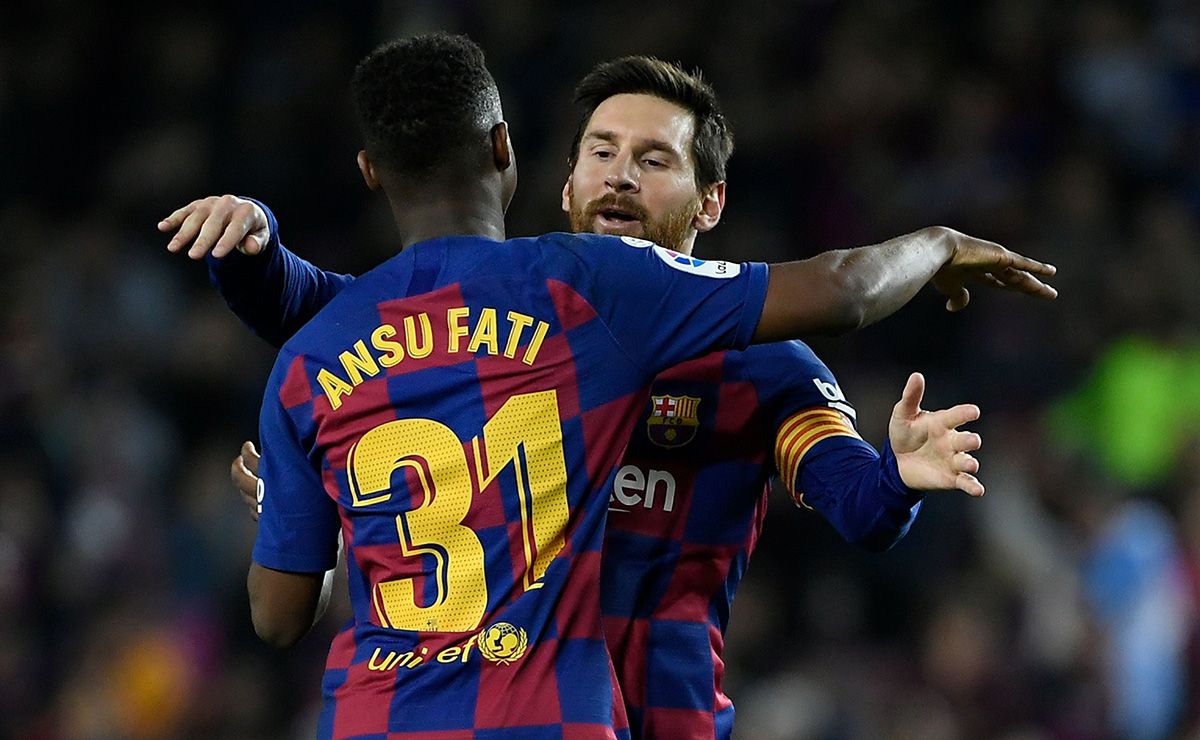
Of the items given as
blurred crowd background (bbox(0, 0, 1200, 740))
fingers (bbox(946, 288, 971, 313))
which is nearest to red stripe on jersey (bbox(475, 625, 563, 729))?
fingers (bbox(946, 288, 971, 313))

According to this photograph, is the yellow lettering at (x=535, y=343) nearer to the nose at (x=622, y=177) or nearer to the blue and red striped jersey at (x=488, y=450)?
the blue and red striped jersey at (x=488, y=450)

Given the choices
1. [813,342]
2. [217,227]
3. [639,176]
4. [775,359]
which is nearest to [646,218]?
[639,176]

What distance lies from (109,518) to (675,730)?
19.2ft

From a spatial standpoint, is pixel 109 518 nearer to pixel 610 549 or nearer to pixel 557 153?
pixel 557 153

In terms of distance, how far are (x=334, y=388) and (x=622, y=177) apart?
101 centimetres

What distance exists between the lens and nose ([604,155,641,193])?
3.68 metres

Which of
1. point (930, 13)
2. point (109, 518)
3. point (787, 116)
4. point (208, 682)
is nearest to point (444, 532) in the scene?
point (208, 682)

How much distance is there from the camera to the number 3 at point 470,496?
2830 millimetres

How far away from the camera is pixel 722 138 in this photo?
3.95 metres

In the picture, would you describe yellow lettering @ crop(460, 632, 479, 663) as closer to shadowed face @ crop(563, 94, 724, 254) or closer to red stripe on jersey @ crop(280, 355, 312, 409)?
red stripe on jersey @ crop(280, 355, 312, 409)

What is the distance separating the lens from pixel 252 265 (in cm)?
330

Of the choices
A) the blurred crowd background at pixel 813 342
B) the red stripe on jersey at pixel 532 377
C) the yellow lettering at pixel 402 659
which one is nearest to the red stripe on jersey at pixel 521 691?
the yellow lettering at pixel 402 659

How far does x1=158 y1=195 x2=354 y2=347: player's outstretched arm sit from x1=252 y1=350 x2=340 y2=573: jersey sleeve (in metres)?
0.28

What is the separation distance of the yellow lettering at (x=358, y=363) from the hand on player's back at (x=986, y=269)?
3.57 ft
